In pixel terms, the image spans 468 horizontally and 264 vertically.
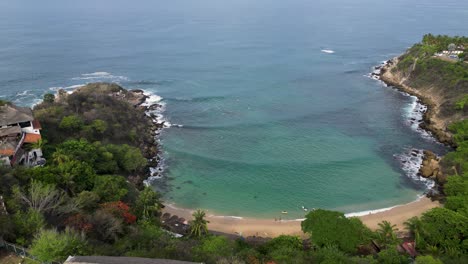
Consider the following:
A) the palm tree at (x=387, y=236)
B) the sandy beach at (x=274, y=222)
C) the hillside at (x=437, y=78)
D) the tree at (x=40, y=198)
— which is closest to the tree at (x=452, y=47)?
the hillside at (x=437, y=78)

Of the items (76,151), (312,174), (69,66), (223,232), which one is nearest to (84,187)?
(76,151)

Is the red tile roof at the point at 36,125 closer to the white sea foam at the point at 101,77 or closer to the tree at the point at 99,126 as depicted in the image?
the tree at the point at 99,126

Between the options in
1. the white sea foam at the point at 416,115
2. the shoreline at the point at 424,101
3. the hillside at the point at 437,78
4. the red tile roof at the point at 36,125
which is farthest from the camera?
the hillside at the point at 437,78

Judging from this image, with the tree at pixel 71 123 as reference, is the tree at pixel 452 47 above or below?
above

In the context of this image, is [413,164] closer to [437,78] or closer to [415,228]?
[415,228]

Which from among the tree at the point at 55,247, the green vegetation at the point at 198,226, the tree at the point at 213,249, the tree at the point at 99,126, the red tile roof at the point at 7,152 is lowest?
the green vegetation at the point at 198,226

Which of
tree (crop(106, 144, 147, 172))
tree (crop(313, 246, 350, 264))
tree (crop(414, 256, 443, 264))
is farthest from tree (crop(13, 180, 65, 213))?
tree (crop(414, 256, 443, 264))

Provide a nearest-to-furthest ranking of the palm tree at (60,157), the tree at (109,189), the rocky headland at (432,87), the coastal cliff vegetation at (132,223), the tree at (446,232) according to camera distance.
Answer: the coastal cliff vegetation at (132,223)
the tree at (446,232)
the tree at (109,189)
the palm tree at (60,157)
the rocky headland at (432,87)
